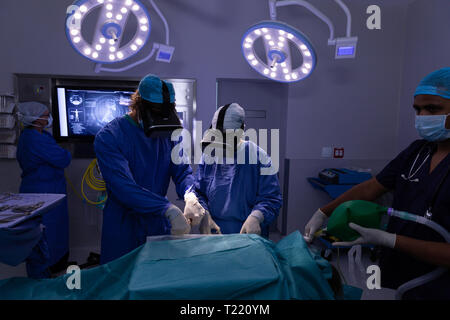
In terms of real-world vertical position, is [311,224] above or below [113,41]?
below

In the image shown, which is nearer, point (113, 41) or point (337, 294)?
point (337, 294)

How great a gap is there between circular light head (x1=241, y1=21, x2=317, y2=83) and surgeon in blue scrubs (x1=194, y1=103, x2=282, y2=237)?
0.28 meters

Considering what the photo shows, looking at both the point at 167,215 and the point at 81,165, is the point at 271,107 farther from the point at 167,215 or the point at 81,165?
the point at 167,215

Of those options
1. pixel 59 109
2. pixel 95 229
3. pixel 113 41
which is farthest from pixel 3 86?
pixel 113 41

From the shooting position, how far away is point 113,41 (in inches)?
62.2

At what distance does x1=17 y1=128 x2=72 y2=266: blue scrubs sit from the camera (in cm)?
276

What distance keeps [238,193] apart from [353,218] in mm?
742

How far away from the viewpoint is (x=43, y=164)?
2828 millimetres

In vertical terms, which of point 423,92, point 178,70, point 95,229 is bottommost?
point 95,229

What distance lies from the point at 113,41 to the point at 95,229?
8.45ft

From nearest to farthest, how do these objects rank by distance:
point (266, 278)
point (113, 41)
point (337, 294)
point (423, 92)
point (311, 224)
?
point (266, 278) → point (337, 294) → point (423, 92) → point (311, 224) → point (113, 41)

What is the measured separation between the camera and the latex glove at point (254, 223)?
1.51 m

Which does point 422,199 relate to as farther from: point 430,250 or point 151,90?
point 151,90

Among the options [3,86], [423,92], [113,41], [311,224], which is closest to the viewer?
[423,92]
